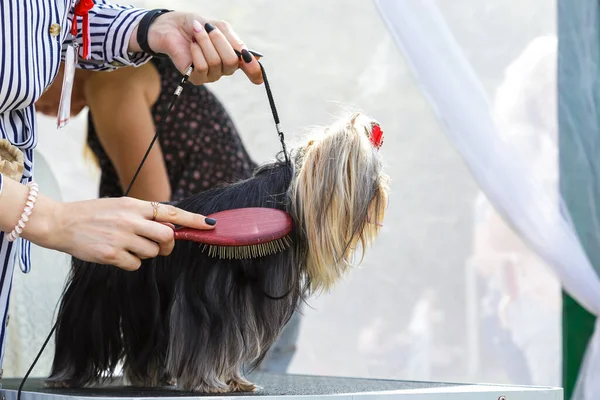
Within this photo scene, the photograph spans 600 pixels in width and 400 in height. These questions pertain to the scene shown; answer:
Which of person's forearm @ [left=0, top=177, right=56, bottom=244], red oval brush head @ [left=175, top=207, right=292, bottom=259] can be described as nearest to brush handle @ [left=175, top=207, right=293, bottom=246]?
red oval brush head @ [left=175, top=207, right=292, bottom=259]

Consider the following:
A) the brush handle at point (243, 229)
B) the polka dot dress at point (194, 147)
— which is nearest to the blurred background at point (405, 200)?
the polka dot dress at point (194, 147)

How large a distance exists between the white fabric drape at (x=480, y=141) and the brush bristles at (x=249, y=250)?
3.12 feet

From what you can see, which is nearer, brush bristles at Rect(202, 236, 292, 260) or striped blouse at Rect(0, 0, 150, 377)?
striped blouse at Rect(0, 0, 150, 377)

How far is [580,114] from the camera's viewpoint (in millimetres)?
2512

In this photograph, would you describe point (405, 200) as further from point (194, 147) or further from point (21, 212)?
point (21, 212)

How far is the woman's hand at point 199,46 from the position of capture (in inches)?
55.4

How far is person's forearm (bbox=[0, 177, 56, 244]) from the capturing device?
1075 mm

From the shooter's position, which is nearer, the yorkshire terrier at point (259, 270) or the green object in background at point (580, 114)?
the yorkshire terrier at point (259, 270)

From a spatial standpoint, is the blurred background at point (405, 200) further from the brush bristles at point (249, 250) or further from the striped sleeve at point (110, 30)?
the brush bristles at point (249, 250)

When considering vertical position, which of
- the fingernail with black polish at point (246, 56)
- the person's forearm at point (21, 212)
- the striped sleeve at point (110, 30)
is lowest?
the person's forearm at point (21, 212)

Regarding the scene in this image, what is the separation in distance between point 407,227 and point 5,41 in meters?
2.28

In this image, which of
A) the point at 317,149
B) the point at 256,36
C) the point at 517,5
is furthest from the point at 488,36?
the point at 317,149

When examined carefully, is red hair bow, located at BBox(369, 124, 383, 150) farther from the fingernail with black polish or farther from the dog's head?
the fingernail with black polish

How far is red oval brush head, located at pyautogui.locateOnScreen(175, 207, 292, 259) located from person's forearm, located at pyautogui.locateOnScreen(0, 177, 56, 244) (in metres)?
0.18
